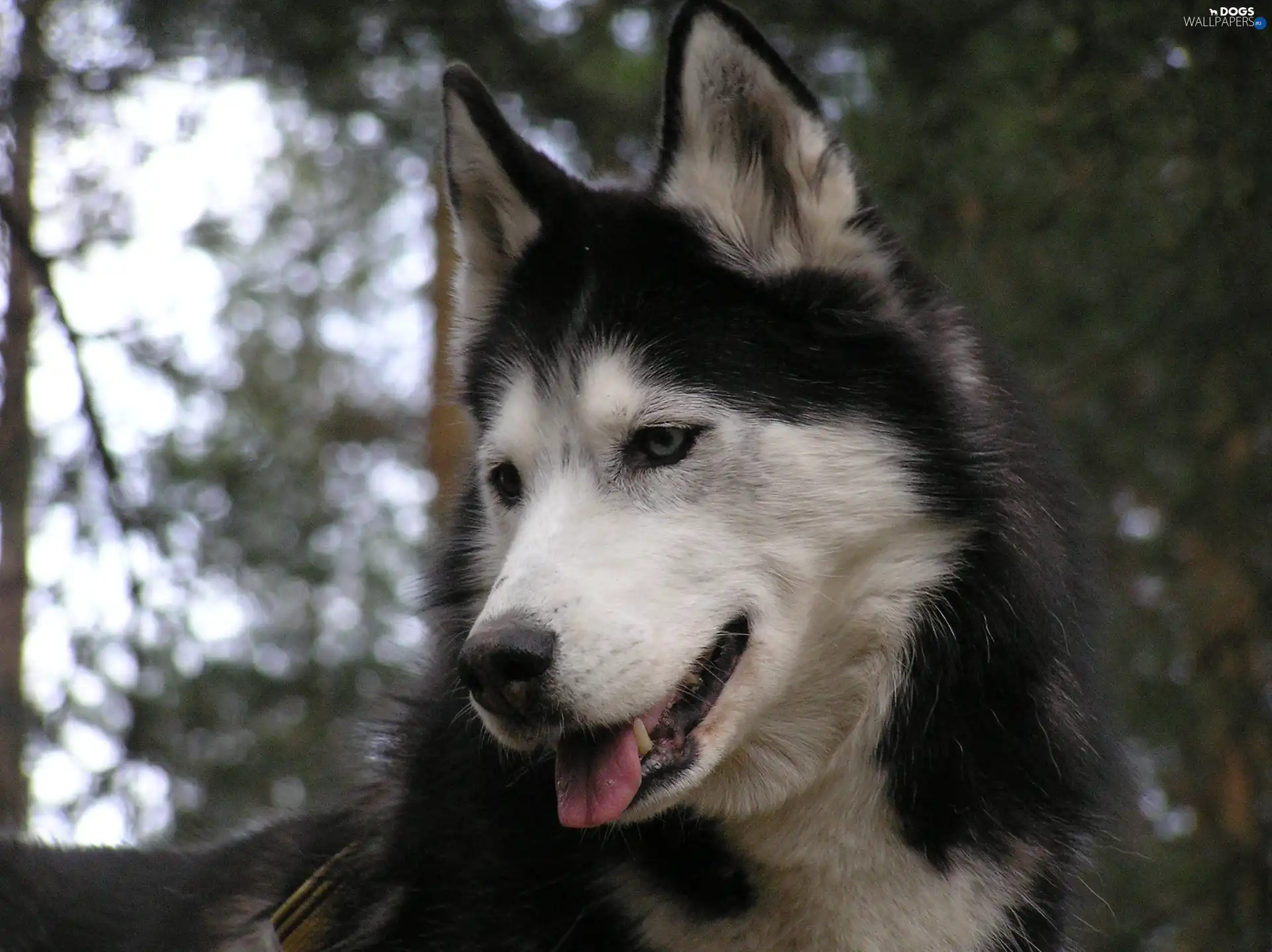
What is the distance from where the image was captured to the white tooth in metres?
2.46

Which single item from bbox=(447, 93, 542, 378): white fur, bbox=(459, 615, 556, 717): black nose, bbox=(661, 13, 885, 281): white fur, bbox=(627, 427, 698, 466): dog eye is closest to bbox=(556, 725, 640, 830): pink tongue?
bbox=(459, 615, 556, 717): black nose

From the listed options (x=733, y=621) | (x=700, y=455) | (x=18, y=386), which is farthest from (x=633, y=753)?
(x=18, y=386)

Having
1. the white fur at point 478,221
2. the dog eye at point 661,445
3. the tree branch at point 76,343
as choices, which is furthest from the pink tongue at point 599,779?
the tree branch at point 76,343

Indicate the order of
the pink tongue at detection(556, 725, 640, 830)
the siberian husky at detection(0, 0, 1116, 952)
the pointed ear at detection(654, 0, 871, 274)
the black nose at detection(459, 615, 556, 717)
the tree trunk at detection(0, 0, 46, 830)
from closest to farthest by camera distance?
the black nose at detection(459, 615, 556, 717)
the pink tongue at detection(556, 725, 640, 830)
the siberian husky at detection(0, 0, 1116, 952)
the pointed ear at detection(654, 0, 871, 274)
the tree trunk at detection(0, 0, 46, 830)

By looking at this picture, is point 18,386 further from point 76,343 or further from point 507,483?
point 507,483

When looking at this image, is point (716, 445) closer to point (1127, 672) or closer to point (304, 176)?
point (1127, 672)

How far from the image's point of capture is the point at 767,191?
9.52 ft

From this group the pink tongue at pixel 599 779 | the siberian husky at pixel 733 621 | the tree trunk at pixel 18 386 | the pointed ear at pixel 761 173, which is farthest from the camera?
the tree trunk at pixel 18 386

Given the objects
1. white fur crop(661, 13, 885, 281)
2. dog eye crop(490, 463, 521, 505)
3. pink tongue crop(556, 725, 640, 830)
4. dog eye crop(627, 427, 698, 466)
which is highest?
white fur crop(661, 13, 885, 281)

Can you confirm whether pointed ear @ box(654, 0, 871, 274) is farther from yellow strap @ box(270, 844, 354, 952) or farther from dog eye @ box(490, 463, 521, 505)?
yellow strap @ box(270, 844, 354, 952)

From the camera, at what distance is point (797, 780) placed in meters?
2.68

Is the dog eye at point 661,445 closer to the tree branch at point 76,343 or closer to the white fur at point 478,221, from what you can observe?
the white fur at point 478,221

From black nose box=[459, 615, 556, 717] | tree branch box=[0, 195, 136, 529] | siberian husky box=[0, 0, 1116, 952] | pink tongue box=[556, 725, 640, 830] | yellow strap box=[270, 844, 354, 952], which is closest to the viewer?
black nose box=[459, 615, 556, 717]

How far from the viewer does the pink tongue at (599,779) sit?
2.44 m
